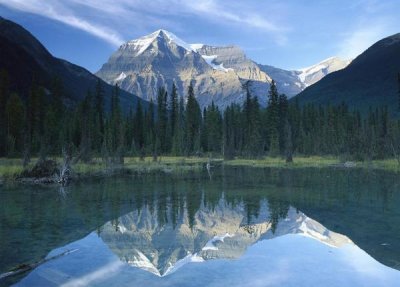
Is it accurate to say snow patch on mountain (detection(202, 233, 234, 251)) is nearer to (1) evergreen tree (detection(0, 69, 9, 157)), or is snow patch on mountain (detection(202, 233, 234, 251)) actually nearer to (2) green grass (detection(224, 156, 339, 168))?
(2) green grass (detection(224, 156, 339, 168))

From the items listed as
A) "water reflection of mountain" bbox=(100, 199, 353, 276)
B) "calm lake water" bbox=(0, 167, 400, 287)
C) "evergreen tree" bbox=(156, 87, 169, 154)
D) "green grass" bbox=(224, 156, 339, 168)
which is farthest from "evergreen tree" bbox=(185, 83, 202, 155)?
"water reflection of mountain" bbox=(100, 199, 353, 276)

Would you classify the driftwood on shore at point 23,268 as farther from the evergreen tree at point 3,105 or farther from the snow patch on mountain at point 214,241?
the evergreen tree at point 3,105

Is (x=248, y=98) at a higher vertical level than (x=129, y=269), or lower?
higher

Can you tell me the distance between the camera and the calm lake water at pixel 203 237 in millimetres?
13691

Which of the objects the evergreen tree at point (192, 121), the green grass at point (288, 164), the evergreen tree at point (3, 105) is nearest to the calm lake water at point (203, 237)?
the green grass at point (288, 164)

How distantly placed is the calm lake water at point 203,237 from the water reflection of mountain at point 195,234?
2.0 inches

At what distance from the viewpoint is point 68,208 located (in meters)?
26.4

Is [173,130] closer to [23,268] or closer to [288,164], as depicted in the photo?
[288,164]

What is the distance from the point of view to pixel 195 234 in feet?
66.4

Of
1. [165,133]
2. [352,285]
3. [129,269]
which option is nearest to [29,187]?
[129,269]

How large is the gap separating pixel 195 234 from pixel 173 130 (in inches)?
4208

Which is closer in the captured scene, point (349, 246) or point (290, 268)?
point (290, 268)

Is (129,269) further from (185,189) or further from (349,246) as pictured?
(185,189)

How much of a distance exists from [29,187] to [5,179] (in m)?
5.50
